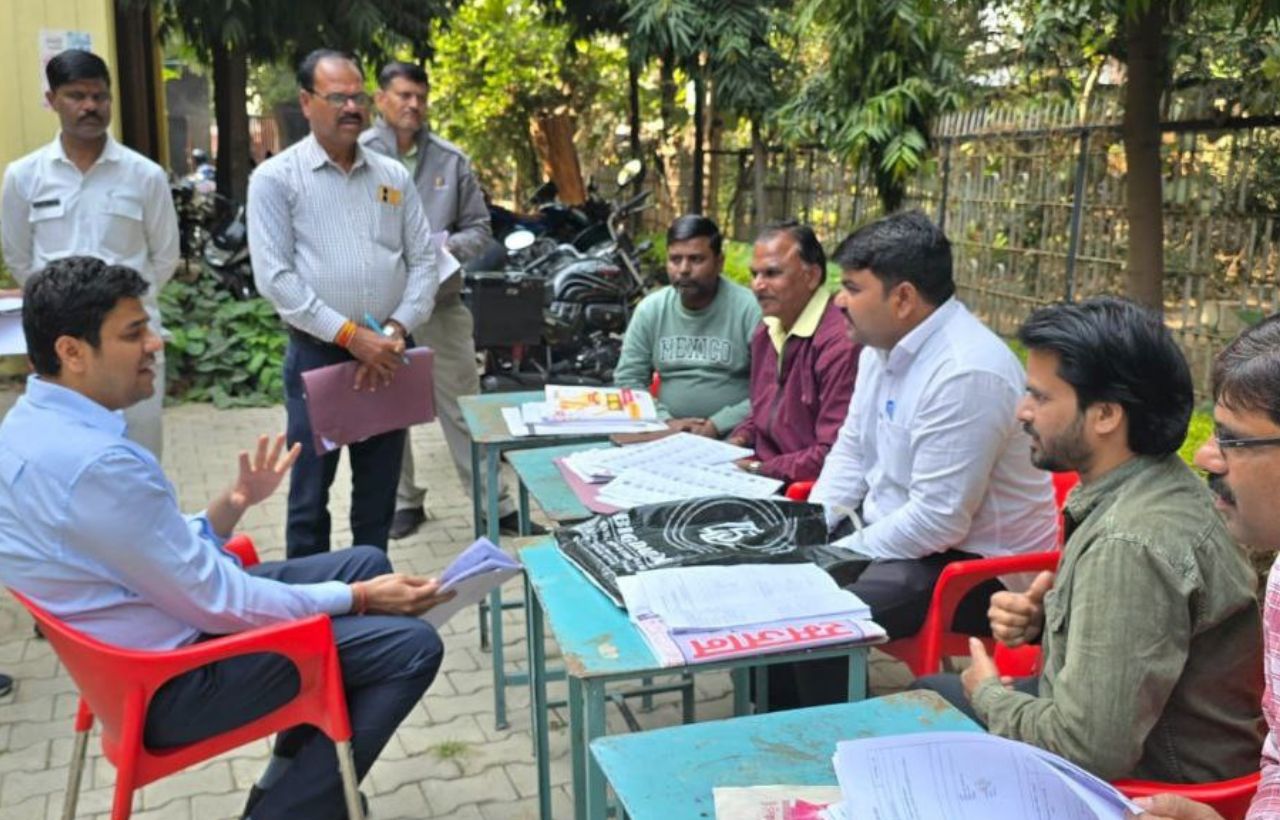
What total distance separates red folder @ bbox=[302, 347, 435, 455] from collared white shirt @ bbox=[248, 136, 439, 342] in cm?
13

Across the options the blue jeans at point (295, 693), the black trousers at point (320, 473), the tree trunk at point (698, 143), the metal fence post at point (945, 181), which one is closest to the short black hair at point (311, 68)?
the black trousers at point (320, 473)

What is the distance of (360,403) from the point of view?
12.1 feet

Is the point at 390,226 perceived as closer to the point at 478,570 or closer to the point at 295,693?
the point at 478,570

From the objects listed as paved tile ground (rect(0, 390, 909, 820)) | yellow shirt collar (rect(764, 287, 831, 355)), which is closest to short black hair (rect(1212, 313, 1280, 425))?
yellow shirt collar (rect(764, 287, 831, 355))

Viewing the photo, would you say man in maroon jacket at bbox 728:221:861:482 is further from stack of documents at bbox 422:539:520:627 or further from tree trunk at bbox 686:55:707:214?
tree trunk at bbox 686:55:707:214

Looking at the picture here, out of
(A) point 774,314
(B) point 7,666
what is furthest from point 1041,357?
(B) point 7,666

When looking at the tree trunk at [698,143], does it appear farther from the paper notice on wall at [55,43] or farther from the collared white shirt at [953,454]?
the collared white shirt at [953,454]

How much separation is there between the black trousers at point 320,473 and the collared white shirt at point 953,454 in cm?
186

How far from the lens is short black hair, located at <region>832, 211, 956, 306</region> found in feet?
8.64

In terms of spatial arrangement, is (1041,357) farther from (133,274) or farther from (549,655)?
(549,655)

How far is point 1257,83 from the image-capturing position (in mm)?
5090

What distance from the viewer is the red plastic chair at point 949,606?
2424 millimetres

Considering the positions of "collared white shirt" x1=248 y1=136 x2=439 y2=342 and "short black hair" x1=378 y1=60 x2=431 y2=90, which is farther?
"short black hair" x1=378 y1=60 x2=431 y2=90

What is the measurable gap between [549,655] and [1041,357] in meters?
2.29
